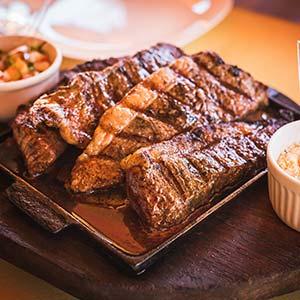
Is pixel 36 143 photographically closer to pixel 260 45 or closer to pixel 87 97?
pixel 87 97

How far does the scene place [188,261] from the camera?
188cm

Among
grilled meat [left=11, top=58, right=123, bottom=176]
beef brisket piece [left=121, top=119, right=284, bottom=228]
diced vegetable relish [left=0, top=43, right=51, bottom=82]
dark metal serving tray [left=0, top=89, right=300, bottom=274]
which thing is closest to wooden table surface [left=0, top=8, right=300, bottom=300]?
diced vegetable relish [left=0, top=43, right=51, bottom=82]

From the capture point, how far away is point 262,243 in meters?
1.96

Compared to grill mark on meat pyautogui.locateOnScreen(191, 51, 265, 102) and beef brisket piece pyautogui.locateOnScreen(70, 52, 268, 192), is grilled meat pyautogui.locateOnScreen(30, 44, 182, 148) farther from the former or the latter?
grill mark on meat pyautogui.locateOnScreen(191, 51, 265, 102)

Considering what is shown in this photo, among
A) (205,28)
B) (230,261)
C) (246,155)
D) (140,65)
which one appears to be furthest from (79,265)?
(205,28)

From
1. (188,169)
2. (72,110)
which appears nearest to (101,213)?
(188,169)

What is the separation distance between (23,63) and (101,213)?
101 centimetres

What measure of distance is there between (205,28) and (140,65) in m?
1.06

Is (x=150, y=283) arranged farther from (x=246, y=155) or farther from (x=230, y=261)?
(x=246, y=155)

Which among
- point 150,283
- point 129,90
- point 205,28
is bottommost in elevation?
point 205,28

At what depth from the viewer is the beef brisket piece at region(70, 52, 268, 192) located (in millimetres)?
2119

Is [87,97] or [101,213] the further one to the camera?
[87,97]

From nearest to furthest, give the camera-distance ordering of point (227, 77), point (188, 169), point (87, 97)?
point (188, 169) < point (87, 97) < point (227, 77)

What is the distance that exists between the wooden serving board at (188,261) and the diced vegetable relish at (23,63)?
804 millimetres
